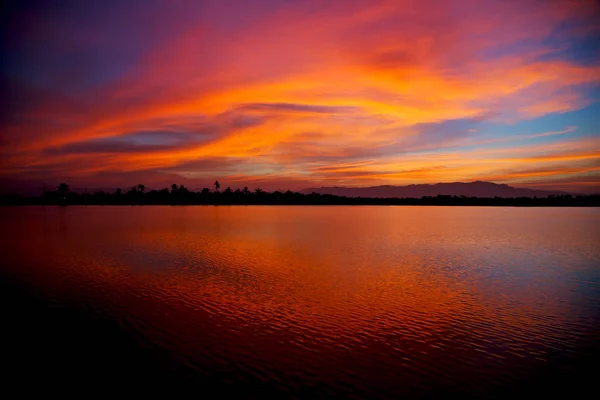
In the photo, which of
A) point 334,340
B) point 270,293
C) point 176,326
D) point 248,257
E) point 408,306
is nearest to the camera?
point 334,340

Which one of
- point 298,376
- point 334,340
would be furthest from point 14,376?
point 334,340

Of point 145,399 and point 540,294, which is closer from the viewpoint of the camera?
point 145,399

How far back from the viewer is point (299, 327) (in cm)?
2284

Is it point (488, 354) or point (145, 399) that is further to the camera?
point (488, 354)

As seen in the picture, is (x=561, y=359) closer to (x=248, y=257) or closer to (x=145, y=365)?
(x=145, y=365)

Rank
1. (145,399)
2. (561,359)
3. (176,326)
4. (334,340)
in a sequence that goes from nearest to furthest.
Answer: (145,399) → (561,359) → (334,340) → (176,326)

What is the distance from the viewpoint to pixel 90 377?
16.6 metres

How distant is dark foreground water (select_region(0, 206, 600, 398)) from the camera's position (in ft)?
53.4

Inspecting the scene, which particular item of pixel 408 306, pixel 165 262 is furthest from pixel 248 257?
Result: pixel 408 306

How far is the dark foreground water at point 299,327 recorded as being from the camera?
1627 centimetres

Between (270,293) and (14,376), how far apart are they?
1751 cm

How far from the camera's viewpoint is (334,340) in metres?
20.7

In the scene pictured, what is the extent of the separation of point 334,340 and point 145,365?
9377 millimetres

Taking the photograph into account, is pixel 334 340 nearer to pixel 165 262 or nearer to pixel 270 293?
pixel 270 293
